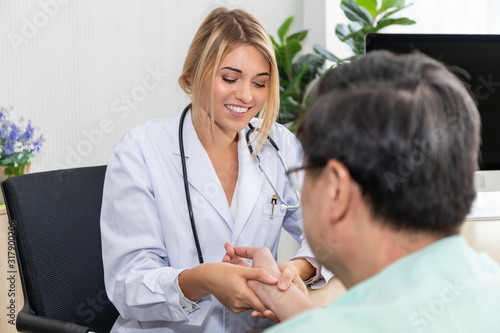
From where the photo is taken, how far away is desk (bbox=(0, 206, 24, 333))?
81.9 inches

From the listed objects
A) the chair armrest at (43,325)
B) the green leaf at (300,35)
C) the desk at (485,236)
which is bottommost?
the chair armrest at (43,325)

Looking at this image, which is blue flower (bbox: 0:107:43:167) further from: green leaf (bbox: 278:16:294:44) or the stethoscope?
green leaf (bbox: 278:16:294:44)

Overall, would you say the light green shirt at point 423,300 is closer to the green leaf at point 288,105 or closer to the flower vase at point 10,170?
the flower vase at point 10,170

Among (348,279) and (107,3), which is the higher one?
(107,3)

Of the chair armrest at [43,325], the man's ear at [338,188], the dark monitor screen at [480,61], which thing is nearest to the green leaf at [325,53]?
the dark monitor screen at [480,61]

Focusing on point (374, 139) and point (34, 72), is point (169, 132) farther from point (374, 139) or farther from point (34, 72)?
point (34, 72)

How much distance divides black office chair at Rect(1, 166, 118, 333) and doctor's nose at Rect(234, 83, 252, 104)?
0.42 metres

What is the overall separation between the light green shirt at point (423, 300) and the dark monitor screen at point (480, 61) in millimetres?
1280

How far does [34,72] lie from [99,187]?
1.61 m

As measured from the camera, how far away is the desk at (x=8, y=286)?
208cm

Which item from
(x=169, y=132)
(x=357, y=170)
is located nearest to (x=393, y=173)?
(x=357, y=170)

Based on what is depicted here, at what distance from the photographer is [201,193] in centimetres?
142

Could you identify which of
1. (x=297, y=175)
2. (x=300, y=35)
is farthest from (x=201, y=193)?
(x=300, y=35)

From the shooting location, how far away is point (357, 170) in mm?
641
